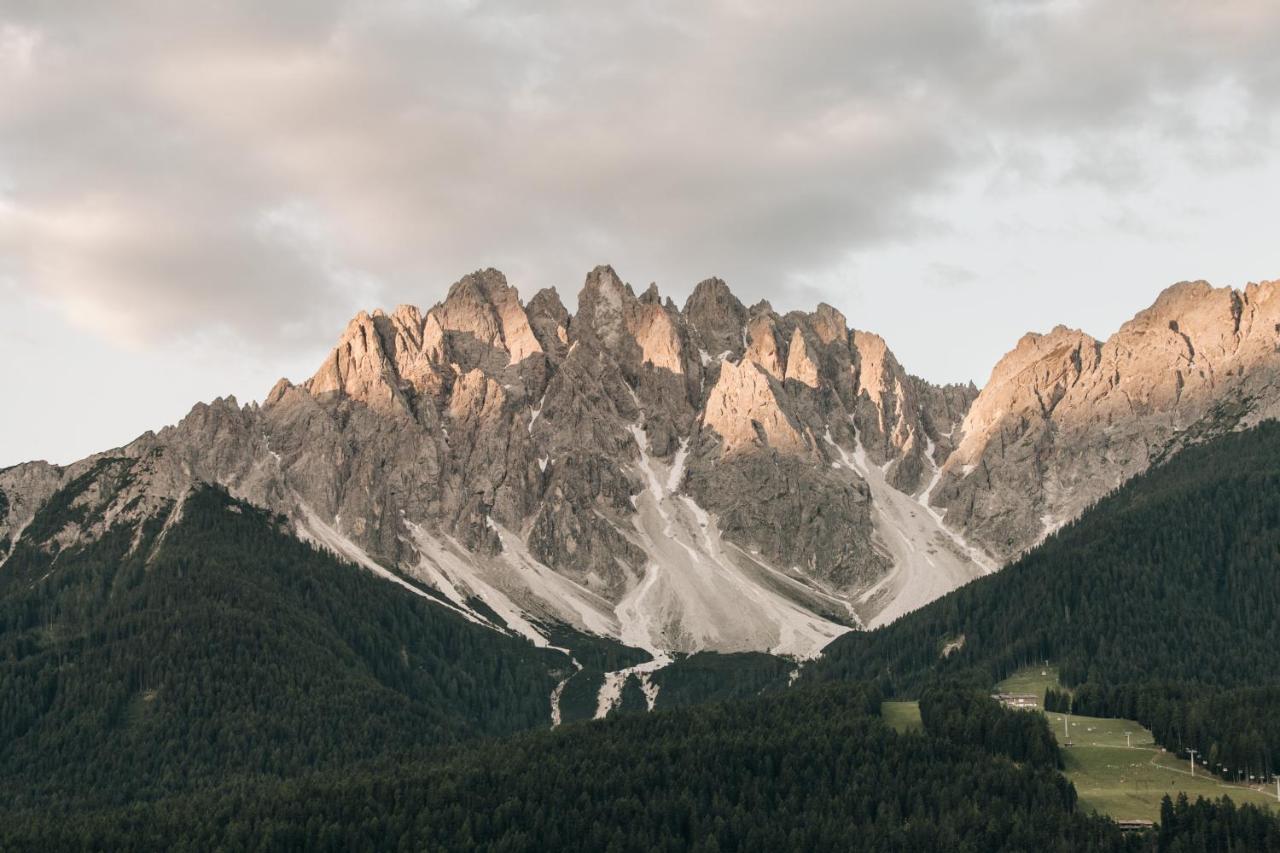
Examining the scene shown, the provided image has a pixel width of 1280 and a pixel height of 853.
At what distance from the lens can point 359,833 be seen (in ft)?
656

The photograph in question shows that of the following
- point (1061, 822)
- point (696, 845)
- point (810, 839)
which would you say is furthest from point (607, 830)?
point (1061, 822)

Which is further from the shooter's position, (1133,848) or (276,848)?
(276,848)

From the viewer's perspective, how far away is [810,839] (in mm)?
195250

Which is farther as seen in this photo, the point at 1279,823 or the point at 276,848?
the point at 276,848

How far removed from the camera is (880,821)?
198 m

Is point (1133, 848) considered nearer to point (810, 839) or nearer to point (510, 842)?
point (810, 839)

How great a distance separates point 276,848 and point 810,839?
215ft

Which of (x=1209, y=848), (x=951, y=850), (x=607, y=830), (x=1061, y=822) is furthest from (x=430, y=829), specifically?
(x=1209, y=848)

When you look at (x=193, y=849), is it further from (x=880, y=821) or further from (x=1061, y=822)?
(x=1061, y=822)

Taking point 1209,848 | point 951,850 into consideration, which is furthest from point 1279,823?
point 951,850

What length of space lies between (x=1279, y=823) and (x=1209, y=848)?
9312mm

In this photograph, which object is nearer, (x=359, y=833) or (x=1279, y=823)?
(x=1279, y=823)

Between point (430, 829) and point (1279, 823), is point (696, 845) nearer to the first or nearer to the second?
point (430, 829)

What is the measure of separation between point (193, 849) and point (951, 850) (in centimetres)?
9232
